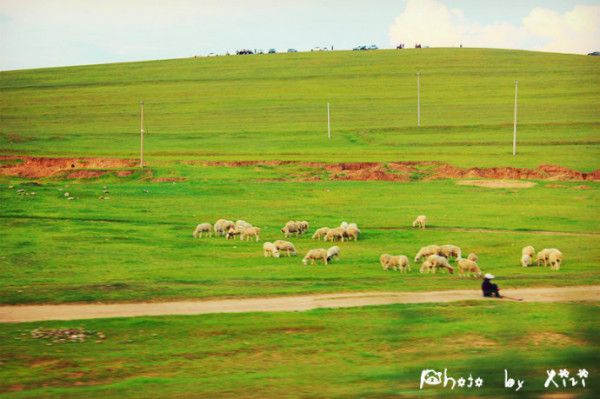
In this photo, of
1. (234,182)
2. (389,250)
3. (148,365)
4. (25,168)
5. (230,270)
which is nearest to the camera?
(148,365)

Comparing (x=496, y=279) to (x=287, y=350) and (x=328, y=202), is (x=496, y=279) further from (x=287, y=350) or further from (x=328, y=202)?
(x=328, y=202)

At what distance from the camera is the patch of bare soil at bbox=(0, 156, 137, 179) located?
68644 mm

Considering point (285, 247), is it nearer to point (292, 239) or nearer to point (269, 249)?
point (269, 249)

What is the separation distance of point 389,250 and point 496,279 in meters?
7.78

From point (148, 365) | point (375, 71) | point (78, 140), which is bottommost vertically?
point (148, 365)

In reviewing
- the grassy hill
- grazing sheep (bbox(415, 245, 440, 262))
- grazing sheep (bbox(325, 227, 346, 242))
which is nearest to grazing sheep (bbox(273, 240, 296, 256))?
grazing sheep (bbox(325, 227, 346, 242))

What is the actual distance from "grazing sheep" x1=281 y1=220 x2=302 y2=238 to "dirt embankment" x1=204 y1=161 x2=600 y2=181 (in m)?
25.5

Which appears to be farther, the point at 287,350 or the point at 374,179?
the point at 374,179

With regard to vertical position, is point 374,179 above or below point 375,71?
below

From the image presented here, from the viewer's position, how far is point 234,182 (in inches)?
2427

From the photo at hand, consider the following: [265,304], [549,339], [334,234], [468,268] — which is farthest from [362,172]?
[549,339]

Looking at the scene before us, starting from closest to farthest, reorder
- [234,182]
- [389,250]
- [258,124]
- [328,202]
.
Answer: [389,250]
[328,202]
[234,182]
[258,124]

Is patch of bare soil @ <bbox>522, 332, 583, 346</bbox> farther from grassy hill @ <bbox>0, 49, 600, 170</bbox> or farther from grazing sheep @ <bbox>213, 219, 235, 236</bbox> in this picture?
grassy hill @ <bbox>0, 49, 600, 170</bbox>

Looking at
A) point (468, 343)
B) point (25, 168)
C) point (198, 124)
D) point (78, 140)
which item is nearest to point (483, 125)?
point (198, 124)
